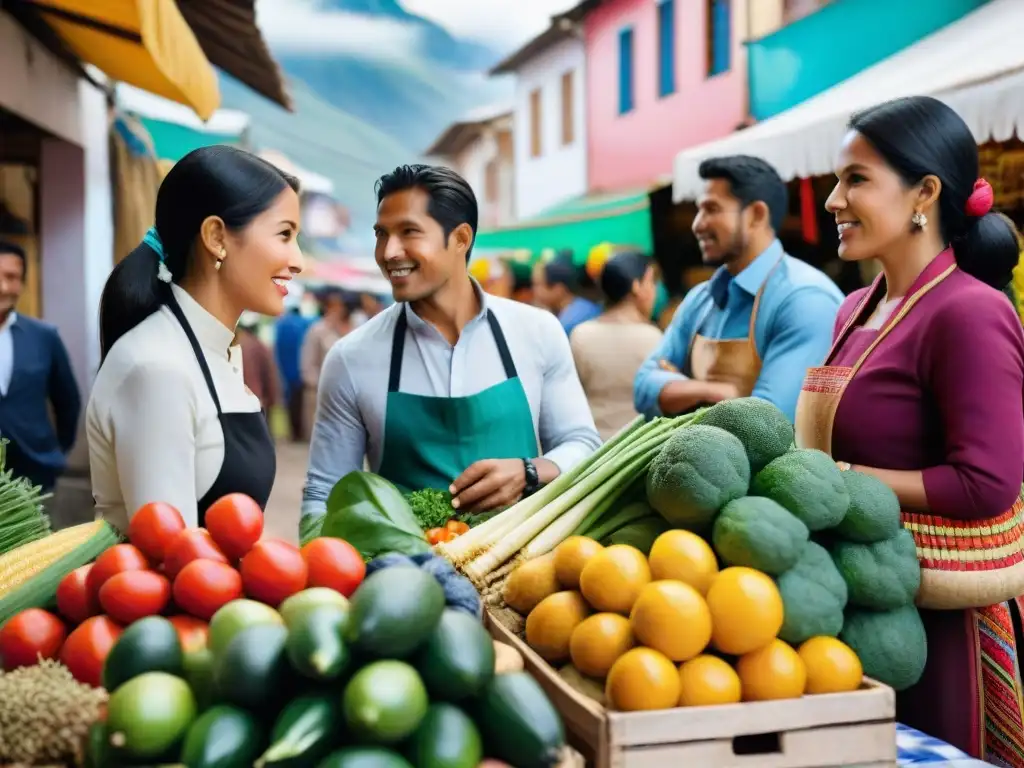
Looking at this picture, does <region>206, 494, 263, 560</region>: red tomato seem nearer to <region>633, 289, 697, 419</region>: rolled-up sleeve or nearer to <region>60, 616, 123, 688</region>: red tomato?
<region>60, 616, 123, 688</region>: red tomato

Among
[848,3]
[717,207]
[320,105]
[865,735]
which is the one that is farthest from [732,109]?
[320,105]

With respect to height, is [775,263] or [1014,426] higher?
[775,263]

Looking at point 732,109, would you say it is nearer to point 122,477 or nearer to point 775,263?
point 775,263

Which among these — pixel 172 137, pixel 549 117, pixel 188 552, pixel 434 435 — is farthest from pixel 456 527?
pixel 549 117

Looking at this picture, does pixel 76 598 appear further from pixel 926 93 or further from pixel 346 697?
pixel 926 93

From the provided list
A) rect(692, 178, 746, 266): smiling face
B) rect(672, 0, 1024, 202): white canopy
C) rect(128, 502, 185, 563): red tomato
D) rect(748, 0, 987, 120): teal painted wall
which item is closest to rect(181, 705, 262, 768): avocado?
rect(128, 502, 185, 563): red tomato

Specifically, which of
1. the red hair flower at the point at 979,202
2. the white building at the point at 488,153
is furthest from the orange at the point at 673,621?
the white building at the point at 488,153

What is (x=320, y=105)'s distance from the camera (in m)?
90.5

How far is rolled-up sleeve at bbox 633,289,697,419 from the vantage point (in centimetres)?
399

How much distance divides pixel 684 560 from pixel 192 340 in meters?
1.24

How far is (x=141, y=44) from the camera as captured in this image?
19.1ft

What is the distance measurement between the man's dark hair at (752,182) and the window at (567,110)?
19181mm

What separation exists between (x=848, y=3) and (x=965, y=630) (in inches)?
255

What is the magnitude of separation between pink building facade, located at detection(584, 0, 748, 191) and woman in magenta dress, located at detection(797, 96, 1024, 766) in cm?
1191
